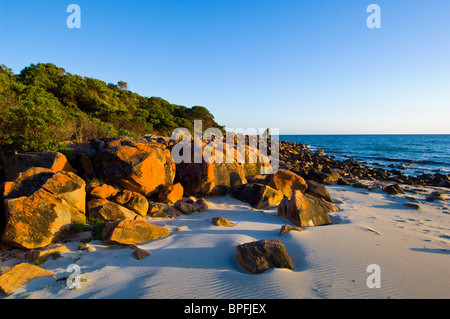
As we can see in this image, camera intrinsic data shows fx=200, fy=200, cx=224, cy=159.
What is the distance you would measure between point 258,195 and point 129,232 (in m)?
4.76

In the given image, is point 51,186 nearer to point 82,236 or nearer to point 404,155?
point 82,236

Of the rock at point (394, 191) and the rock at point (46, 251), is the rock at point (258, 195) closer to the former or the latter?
the rock at point (46, 251)

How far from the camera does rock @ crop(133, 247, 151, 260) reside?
13.2ft

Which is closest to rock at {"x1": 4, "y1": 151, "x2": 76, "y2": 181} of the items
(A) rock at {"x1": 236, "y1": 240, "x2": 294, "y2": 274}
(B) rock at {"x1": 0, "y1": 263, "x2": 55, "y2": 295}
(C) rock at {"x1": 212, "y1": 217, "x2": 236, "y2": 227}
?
(B) rock at {"x1": 0, "y1": 263, "x2": 55, "y2": 295}

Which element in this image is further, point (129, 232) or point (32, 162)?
point (32, 162)

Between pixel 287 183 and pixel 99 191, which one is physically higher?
pixel 99 191

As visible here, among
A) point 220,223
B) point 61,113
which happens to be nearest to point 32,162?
point 220,223

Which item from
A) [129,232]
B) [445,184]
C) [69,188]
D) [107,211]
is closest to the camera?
[129,232]

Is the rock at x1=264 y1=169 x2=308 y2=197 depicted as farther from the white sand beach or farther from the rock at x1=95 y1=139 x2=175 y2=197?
the rock at x1=95 y1=139 x2=175 y2=197

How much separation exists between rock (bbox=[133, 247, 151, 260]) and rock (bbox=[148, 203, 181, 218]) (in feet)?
7.01

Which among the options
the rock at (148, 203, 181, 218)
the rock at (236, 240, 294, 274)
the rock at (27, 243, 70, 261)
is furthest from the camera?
the rock at (148, 203, 181, 218)

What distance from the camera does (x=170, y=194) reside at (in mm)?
7094
